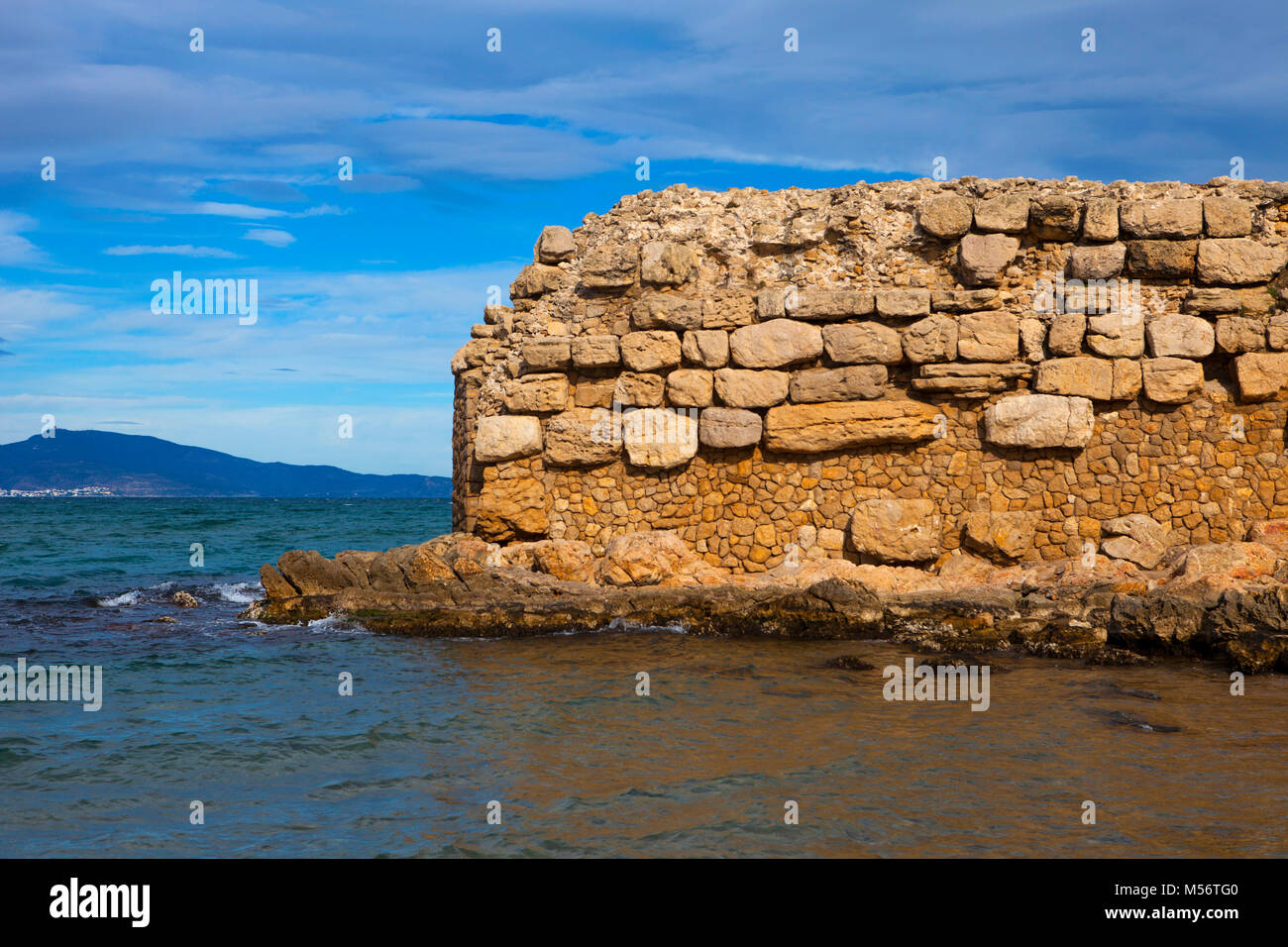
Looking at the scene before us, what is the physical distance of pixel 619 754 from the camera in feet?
24.5

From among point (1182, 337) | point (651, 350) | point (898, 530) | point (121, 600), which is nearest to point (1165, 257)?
point (1182, 337)

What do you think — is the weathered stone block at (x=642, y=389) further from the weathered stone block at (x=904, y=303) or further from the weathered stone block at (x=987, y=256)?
the weathered stone block at (x=987, y=256)

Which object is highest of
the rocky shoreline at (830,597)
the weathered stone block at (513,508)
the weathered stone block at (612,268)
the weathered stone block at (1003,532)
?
the weathered stone block at (612,268)

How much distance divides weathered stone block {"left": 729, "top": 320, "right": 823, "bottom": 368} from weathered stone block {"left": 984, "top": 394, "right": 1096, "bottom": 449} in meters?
2.35

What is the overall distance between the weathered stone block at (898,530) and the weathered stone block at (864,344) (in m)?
1.77

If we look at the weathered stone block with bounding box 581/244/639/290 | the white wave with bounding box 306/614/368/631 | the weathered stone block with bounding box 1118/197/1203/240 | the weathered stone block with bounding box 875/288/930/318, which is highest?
the weathered stone block with bounding box 1118/197/1203/240

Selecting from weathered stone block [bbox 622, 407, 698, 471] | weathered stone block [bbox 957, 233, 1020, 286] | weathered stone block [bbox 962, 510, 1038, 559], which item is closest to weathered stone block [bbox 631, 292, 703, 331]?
weathered stone block [bbox 622, 407, 698, 471]

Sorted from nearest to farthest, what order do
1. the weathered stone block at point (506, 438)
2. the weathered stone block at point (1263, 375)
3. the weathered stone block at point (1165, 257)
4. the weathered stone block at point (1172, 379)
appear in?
1. the weathered stone block at point (1263, 375)
2. the weathered stone block at point (1172, 379)
3. the weathered stone block at point (1165, 257)
4. the weathered stone block at point (506, 438)

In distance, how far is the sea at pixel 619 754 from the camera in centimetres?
589

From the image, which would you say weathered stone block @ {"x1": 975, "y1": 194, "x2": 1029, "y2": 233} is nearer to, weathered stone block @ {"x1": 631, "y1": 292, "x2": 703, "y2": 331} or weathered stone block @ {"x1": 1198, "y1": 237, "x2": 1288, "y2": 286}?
weathered stone block @ {"x1": 1198, "y1": 237, "x2": 1288, "y2": 286}

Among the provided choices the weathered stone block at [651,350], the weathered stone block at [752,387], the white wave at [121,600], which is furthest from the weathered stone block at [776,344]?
the white wave at [121,600]

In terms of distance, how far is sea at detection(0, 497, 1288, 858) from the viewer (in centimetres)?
589
